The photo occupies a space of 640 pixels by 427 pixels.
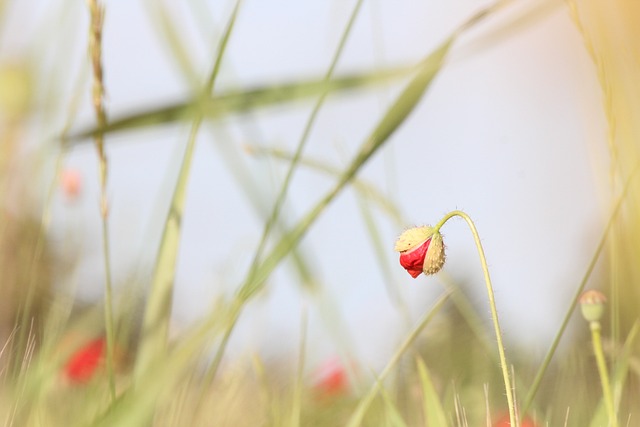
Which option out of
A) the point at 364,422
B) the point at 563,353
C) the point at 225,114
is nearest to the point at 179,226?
the point at 225,114

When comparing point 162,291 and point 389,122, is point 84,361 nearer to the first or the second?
point 162,291

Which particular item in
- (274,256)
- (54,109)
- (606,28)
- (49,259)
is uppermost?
(49,259)

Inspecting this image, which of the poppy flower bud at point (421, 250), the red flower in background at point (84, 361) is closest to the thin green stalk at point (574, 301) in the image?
the poppy flower bud at point (421, 250)

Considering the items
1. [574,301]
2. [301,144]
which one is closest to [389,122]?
[301,144]

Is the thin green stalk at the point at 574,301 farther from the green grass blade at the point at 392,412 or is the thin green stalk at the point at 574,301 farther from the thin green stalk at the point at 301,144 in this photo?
the thin green stalk at the point at 301,144

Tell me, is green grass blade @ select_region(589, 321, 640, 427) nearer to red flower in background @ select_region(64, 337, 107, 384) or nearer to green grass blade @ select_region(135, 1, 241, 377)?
green grass blade @ select_region(135, 1, 241, 377)

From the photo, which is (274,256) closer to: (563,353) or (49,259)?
(563,353)

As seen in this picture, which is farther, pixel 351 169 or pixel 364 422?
pixel 364 422
